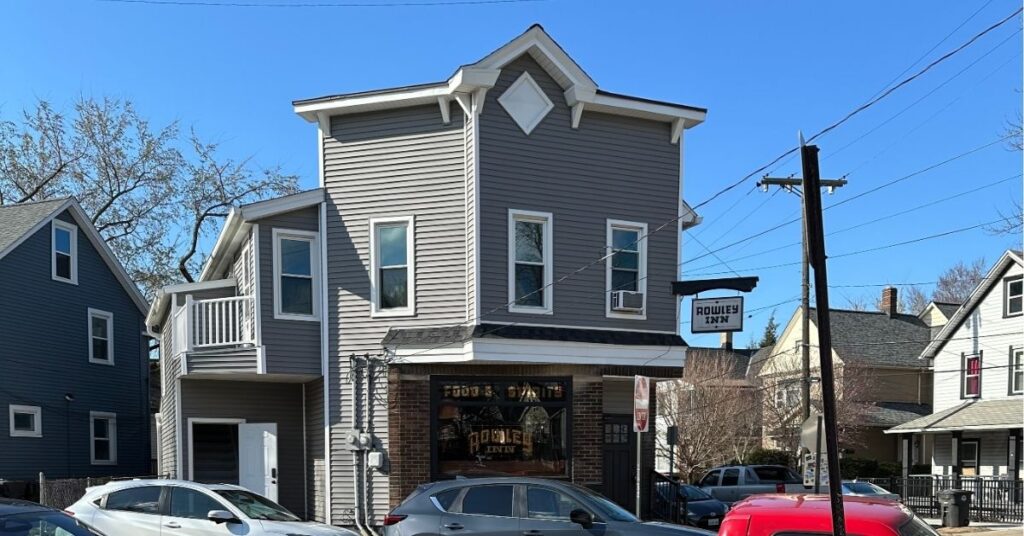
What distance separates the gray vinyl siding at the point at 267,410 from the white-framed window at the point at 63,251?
34.2 ft

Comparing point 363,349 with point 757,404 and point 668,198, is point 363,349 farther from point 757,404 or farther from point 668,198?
point 757,404

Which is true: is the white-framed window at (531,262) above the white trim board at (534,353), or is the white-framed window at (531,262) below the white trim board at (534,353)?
above

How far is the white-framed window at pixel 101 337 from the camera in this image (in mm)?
27984

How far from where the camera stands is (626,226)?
17.6 m

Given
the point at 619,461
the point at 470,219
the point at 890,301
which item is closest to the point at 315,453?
the point at 470,219

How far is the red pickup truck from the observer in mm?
5477

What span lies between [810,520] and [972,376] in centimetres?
3284

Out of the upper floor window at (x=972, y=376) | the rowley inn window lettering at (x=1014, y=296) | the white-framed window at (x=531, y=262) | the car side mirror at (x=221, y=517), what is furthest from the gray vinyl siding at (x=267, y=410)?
the upper floor window at (x=972, y=376)

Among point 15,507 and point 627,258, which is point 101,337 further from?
point 15,507

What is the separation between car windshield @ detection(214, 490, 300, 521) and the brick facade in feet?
14.6

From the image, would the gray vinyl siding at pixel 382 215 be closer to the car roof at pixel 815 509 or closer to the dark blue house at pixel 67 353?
the car roof at pixel 815 509

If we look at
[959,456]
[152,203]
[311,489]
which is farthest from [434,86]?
[959,456]

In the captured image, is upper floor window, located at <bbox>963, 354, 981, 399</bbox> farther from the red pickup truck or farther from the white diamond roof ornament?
the red pickup truck

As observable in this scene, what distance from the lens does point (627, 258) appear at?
17.6 meters
